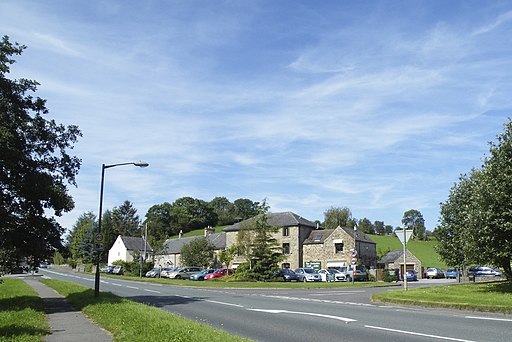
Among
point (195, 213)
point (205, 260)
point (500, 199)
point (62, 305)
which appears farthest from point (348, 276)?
point (195, 213)

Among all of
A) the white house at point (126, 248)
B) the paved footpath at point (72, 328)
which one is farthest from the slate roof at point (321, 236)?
the paved footpath at point (72, 328)

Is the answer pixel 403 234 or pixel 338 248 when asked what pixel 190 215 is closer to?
pixel 338 248

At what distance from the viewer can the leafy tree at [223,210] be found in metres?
154

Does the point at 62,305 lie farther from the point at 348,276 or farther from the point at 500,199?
the point at 348,276

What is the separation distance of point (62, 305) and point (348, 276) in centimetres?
3560

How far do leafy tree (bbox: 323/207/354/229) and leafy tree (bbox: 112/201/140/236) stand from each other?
192ft

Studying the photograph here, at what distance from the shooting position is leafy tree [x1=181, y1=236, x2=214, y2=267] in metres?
70.1

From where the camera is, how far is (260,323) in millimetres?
13203

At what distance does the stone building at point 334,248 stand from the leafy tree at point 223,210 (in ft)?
287

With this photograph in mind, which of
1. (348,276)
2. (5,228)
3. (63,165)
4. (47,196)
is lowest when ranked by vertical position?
(348,276)

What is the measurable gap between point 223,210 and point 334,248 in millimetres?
101154

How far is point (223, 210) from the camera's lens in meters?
163

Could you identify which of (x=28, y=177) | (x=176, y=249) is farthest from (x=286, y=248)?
(x=28, y=177)

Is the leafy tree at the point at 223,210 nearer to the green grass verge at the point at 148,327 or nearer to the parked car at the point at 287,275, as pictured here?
the parked car at the point at 287,275
